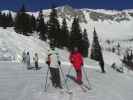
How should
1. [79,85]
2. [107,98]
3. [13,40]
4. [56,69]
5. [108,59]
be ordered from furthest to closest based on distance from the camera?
[108,59] → [13,40] → [79,85] → [56,69] → [107,98]

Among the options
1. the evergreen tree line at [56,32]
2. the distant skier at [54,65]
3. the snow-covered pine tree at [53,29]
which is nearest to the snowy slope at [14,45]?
the snow-covered pine tree at [53,29]

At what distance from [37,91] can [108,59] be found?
11855 cm

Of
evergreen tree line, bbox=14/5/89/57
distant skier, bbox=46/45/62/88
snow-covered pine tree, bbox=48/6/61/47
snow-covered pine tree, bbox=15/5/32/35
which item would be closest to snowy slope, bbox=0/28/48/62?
snow-covered pine tree, bbox=48/6/61/47

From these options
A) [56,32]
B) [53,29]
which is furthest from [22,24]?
[56,32]

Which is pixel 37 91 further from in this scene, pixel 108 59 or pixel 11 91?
pixel 108 59

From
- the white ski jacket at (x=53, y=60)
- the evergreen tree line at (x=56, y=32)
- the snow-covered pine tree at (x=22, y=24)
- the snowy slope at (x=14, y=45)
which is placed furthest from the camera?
the snow-covered pine tree at (x=22, y=24)

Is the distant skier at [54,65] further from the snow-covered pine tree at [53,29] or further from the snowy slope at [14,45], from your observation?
the snow-covered pine tree at [53,29]

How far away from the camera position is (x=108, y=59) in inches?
5340

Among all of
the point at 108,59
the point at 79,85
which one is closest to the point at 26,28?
the point at 108,59

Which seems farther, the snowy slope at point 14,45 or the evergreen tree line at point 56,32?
the evergreen tree line at point 56,32

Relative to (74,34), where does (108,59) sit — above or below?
below

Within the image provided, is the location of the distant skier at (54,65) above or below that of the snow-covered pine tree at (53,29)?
below

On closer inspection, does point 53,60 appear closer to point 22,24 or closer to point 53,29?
point 53,29

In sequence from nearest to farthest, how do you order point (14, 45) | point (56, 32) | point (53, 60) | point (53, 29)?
point (53, 60) → point (14, 45) → point (53, 29) → point (56, 32)
